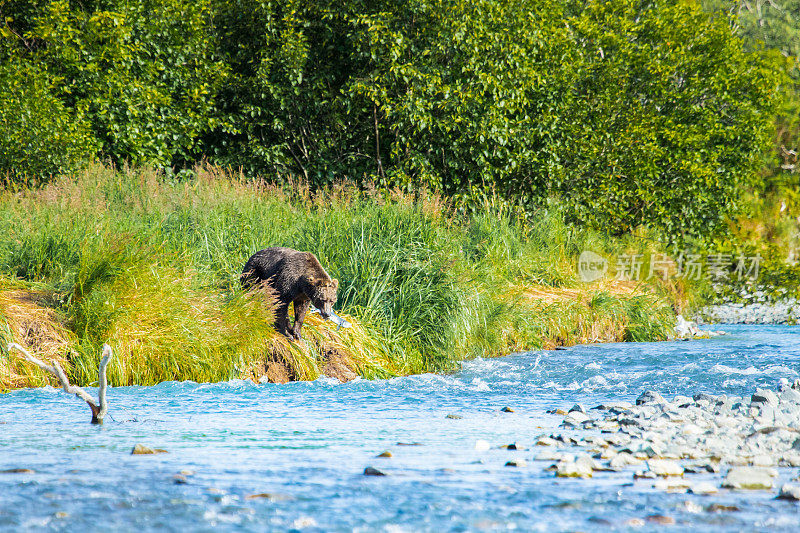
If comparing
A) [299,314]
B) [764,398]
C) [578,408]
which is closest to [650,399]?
[578,408]

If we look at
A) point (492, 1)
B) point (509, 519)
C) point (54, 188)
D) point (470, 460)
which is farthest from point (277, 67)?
point (509, 519)

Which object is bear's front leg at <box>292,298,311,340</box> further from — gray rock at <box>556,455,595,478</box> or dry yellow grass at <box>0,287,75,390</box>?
gray rock at <box>556,455,595,478</box>

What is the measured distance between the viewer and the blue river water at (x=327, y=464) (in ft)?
11.1

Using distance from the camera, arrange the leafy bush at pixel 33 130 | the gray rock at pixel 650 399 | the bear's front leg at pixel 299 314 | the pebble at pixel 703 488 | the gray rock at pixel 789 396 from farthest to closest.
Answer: the leafy bush at pixel 33 130 < the bear's front leg at pixel 299 314 < the gray rock at pixel 650 399 < the gray rock at pixel 789 396 < the pebble at pixel 703 488

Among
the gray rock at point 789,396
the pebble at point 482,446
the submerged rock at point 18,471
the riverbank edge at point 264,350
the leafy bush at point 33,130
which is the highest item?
the leafy bush at point 33,130

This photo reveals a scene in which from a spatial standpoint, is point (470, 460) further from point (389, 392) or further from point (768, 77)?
point (768, 77)

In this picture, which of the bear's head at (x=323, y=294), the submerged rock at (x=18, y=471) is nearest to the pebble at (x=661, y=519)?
the submerged rock at (x=18, y=471)

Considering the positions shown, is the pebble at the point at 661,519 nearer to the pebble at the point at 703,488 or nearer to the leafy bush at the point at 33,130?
the pebble at the point at 703,488

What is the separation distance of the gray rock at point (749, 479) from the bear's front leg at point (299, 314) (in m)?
4.52

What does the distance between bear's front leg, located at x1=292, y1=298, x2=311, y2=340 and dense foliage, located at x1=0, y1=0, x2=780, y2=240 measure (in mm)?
6120

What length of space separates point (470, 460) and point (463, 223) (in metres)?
8.60

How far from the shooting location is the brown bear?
7.33 metres

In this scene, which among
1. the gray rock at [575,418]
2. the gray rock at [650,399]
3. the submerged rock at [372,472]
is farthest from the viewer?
the gray rock at [650,399]

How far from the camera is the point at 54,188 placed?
9.96 meters
